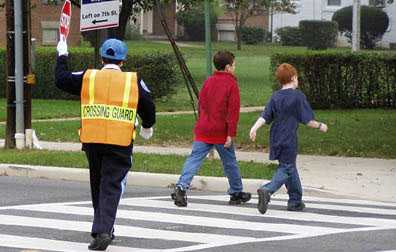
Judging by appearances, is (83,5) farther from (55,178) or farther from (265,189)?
(265,189)

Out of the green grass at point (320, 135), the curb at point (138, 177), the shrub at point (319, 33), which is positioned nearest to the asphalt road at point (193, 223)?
the curb at point (138, 177)

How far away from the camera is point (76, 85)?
7.80m

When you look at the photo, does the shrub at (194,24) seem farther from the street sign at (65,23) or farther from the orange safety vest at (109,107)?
the orange safety vest at (109,107)

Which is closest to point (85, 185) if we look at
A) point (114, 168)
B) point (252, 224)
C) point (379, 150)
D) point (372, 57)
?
point (252, 224)

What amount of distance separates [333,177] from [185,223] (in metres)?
3.88

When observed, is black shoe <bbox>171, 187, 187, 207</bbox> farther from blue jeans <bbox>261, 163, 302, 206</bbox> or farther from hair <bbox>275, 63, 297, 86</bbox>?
hair <bbox>275, 63, 297, 86</bbox>

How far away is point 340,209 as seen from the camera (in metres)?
10.4

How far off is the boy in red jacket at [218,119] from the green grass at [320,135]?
17.4 feet

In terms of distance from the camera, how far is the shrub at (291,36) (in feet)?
192

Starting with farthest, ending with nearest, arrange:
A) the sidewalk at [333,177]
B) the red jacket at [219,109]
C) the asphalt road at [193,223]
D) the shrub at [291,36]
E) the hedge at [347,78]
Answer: the shrub at [291,36]
the hedge at [347,78]
the sidewalk at [333,177]
the red jacket at [219,109]
the asphalt road at [193,223]

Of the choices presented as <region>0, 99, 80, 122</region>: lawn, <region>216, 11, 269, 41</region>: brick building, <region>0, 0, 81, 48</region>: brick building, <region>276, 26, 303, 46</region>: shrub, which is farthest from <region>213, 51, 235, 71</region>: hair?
<region>216, 11, 269, 41</region>: brick building

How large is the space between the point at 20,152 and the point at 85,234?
19.1 feet

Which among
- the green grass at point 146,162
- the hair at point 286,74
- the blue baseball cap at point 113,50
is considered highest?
the blue baseball cap at point 113,50

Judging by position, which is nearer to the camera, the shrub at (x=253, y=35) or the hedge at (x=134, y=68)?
the hedge at (x=134, y=68)
